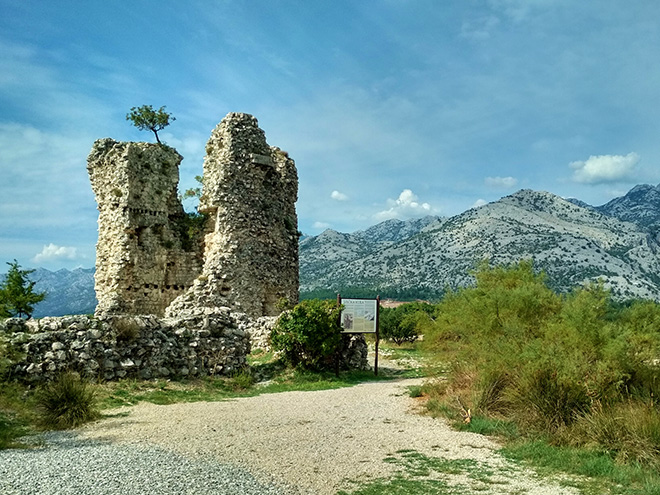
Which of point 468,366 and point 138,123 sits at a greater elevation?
point 138,123

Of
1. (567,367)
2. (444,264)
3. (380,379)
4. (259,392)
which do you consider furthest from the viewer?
(444,264)

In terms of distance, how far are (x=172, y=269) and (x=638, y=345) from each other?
57.7 feet

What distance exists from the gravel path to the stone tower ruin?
9321 mm

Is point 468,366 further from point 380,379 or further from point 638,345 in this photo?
point 380,379

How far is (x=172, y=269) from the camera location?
22547 millimetres

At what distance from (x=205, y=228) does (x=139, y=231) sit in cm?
260

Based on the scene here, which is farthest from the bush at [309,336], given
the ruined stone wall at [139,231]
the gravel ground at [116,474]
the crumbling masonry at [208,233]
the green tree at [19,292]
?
the green tree at [19,292]

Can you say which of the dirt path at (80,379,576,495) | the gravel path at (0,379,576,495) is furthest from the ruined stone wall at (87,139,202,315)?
the gravel path at (0,379,576,495)

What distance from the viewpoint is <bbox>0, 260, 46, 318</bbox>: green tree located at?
81.5 ft

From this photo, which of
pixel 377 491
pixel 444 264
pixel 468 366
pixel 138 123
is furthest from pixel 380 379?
pixel 444 264

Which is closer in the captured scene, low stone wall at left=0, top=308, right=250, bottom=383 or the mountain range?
low stone wall at left=0, top=308, right=250, bottom=383

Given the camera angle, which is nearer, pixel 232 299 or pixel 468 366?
pixel 468 366

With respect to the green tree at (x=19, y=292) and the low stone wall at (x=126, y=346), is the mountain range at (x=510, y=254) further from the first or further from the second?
the low stone wall at (x=126, y=346)

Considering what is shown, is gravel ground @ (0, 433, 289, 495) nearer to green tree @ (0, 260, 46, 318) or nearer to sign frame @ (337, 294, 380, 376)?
sign frame @ (337, 294, 380, 376)
